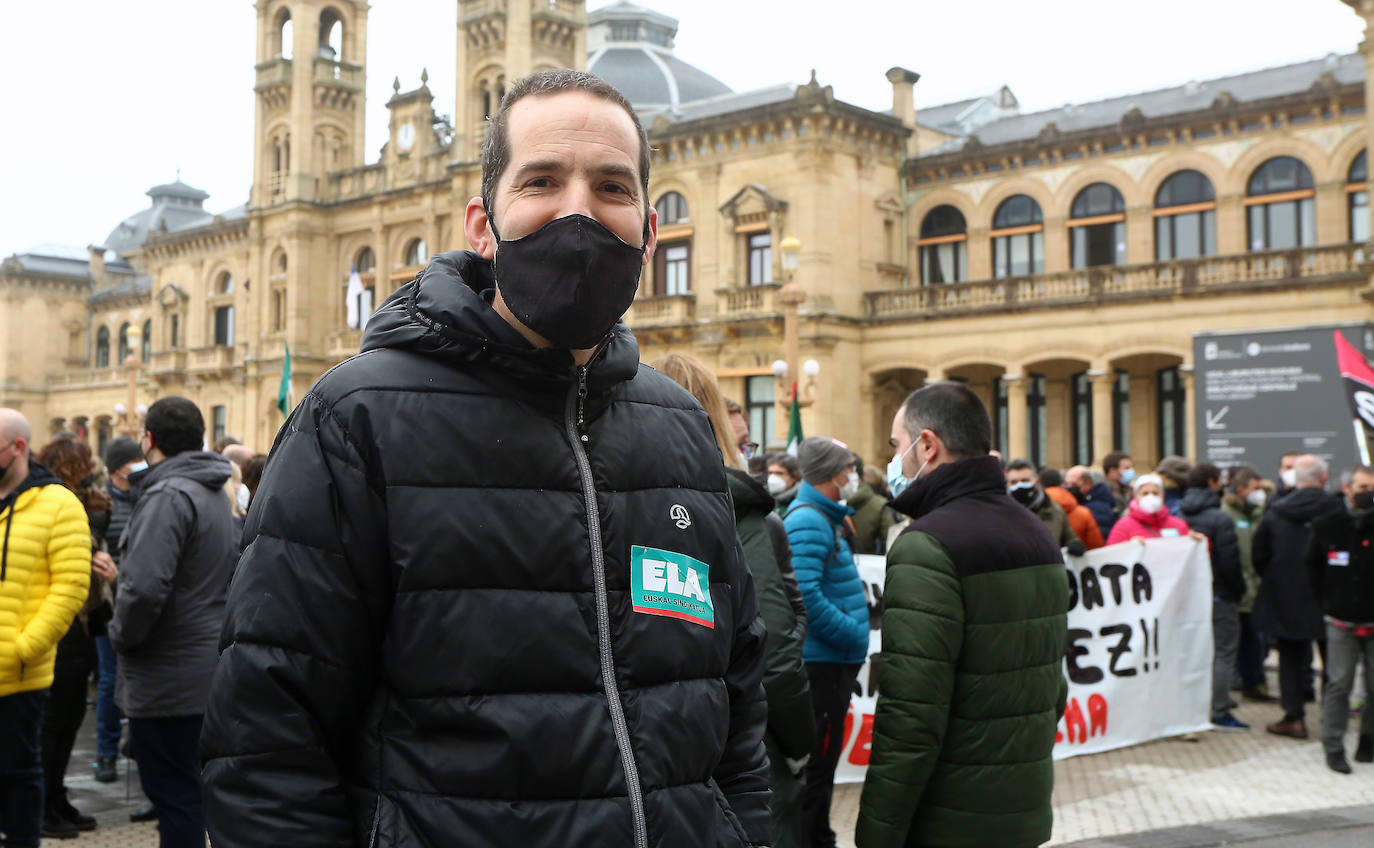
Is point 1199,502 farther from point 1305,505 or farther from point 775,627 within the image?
point 775,627

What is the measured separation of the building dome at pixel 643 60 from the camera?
43375mm

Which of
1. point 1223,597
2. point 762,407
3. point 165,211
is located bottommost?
point 1223,597

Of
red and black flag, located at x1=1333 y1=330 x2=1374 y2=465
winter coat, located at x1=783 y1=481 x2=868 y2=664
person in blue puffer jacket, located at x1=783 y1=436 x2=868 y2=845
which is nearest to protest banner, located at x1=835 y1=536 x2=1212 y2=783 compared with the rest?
red and black flag, located at x1=1333 y1=330 x2=1374 y2=465

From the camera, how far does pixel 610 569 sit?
7.43ft

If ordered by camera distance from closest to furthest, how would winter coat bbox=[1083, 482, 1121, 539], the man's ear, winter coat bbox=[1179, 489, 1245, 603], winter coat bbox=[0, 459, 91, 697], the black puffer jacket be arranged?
1. the black puffer jacket
2. the man's ear
3. winter coat bbox=[0, 459, 91, 697]
4. winter coat bbox=[1179, 489, 1245, 603]
5. winter coat bbox=[1083, 482, 1121, 539]

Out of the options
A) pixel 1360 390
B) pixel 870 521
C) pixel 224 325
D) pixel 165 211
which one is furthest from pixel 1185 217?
pixel 165 211

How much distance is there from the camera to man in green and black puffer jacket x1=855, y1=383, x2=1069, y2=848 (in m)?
4.25

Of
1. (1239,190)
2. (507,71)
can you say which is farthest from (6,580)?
(507,71)

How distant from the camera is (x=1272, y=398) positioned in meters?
22.5

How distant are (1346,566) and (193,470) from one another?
8375 millimetres

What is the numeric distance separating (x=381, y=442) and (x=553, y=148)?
64cm

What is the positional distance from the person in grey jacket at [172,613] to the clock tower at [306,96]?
1720 inches

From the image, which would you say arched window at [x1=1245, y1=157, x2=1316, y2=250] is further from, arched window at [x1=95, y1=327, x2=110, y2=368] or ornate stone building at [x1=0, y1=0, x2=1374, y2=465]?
arched window at [x1=95, y1=327, x2=110, y2=368]

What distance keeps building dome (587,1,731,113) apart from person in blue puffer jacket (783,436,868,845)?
1451 inches
